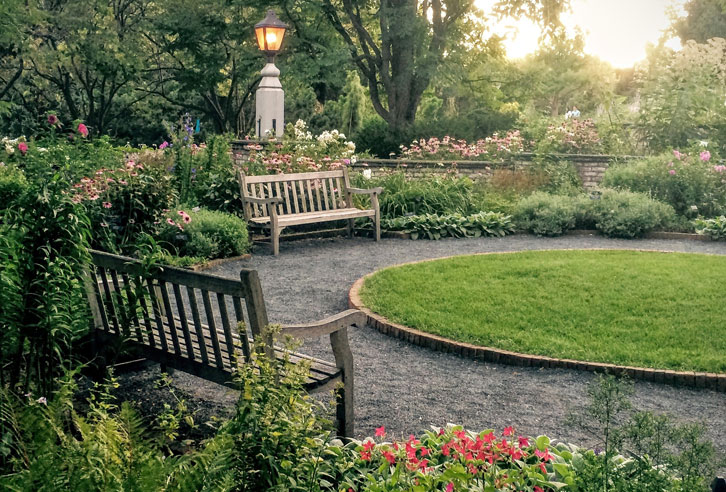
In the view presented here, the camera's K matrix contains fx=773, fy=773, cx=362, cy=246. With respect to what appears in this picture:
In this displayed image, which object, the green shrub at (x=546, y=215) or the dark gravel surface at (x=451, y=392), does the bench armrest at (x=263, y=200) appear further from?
the green shrub at (x=546, y=215)

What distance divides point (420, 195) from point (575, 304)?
17.6 ft

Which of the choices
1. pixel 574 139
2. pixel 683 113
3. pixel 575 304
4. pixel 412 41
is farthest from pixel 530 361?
pixel 412 41

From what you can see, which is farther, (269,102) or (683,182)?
(269,102)

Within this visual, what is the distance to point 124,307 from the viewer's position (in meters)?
4.09

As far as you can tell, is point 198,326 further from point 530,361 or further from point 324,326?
point 530,361

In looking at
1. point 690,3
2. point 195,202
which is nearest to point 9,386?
point 195,202

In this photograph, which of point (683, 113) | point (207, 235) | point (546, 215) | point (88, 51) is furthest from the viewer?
point (88, 51)

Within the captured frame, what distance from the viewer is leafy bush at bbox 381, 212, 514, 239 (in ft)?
36.2

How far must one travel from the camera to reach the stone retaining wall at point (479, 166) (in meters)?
13.2

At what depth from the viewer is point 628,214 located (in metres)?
11.2

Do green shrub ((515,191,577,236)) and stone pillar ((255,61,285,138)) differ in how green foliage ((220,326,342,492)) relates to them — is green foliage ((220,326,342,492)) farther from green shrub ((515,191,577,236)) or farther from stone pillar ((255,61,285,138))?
stone pillar ((255,61,285,138))

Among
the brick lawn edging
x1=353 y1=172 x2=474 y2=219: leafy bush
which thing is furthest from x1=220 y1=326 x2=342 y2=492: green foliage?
x1=353 y1=172 x2=474 y2=219: leafy bush

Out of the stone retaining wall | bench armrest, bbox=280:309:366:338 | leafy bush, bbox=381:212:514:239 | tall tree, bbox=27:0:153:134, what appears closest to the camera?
bench armrest, bbox=280:309:366:338

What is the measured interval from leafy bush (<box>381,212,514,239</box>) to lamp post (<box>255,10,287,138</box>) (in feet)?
15.0
